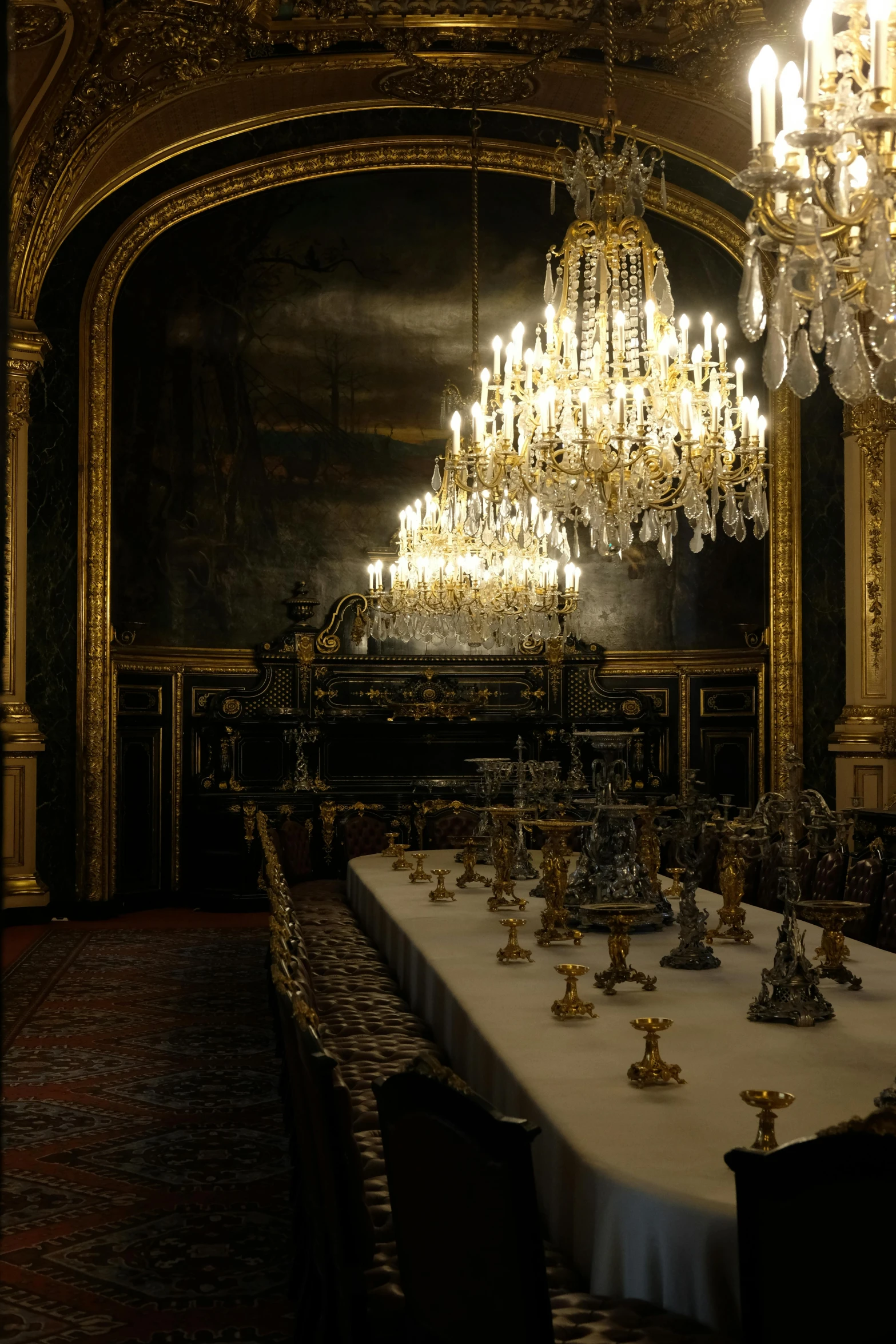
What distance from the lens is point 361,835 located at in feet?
30.0

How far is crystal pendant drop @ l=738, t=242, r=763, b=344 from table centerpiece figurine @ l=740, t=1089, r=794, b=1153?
1.97 meters

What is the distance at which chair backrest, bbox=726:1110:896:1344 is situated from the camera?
6.21ft

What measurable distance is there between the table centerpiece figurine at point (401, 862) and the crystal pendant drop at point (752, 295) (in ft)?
15.3

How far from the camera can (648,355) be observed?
243 inches

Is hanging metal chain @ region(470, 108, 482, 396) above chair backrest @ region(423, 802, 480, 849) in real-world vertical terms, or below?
above

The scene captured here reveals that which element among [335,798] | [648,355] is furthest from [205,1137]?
[335,798]

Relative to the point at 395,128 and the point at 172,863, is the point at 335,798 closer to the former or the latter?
the point at 172,863

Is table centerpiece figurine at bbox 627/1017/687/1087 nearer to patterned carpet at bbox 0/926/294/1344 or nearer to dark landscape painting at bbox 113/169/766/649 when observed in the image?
patterned carpet at bbox 0/926/294/1344

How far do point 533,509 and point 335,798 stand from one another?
4672mm

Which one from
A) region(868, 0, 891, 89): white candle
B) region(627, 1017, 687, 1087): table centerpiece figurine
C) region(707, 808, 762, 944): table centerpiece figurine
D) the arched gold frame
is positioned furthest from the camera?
the arched gold frame

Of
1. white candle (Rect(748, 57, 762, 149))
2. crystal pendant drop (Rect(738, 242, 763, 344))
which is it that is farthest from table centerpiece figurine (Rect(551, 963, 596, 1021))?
white candle (Rect(748, 57, 762, 149))

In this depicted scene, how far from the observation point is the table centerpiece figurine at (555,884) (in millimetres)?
5039

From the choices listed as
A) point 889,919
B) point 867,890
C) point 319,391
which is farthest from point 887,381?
point 319,391

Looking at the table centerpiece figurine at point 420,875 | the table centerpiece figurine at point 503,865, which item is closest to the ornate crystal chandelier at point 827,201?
the table centerpiece figurine at point 503,865
